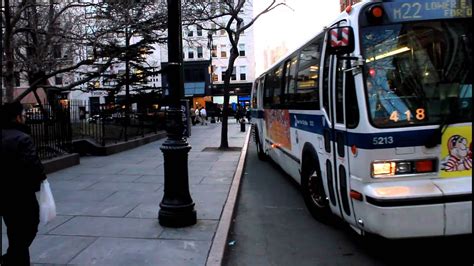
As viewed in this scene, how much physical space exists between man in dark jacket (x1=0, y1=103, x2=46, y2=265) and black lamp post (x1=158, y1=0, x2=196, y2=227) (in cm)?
208

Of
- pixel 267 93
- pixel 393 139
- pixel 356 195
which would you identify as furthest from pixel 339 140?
pixel 267 93

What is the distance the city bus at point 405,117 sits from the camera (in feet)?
14.5

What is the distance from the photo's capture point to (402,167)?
4.57 metres

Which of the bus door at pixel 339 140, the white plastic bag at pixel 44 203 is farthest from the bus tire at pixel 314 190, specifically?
the white plastic bag at pixel 44 203

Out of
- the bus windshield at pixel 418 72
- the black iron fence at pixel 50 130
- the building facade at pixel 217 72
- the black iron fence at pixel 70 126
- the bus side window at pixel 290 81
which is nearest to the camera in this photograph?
the bus windshield at pixel 418 72

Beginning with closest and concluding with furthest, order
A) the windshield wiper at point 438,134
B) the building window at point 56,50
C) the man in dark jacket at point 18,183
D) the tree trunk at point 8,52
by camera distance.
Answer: the man in dark jacket at point 18,183 < the windshield wiper at point 438,134 < the tree trunk at point 8,52 < the building window at point 56,50

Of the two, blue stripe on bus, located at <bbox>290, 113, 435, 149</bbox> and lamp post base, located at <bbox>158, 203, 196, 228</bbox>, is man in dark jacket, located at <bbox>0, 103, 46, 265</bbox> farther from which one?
blue stripe on bus, located at <bbox>290, 113, 435, 149</bbox>

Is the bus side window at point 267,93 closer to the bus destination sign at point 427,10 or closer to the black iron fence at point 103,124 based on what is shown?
the black iron fence at point 103,124

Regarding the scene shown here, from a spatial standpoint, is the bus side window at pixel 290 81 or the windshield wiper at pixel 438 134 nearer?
the windshield wiper at pixel 438 134

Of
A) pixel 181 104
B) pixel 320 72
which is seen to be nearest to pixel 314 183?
pixel 320 72

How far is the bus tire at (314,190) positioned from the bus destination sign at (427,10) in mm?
2463

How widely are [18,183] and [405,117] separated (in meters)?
3.73

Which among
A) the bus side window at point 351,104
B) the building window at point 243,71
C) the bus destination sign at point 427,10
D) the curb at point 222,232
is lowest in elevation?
the curb at point 222,232

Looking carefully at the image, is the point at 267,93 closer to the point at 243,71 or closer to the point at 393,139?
the point at 393,139
